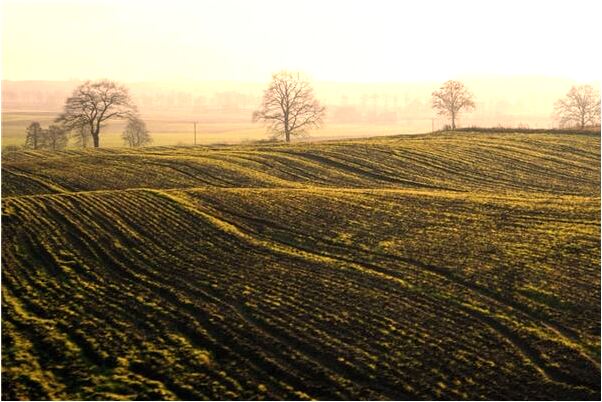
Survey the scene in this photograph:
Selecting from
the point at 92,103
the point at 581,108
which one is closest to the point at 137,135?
the point at 92,103

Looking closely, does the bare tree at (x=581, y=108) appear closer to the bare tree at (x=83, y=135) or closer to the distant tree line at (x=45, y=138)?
the bare tree at (x=83, y=135)

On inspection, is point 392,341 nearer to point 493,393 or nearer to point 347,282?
point 493,393

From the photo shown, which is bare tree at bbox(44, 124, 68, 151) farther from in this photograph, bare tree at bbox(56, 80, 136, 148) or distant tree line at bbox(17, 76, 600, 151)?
bare tree at bbox(56, 80, 136, 148)

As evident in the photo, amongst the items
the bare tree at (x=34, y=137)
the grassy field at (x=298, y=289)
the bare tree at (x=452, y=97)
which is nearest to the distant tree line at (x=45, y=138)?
the bare tree at (x=34, y=137)

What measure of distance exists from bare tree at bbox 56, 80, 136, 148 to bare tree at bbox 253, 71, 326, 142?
19.1 m

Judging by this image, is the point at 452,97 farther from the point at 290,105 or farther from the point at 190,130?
the point at 190,130

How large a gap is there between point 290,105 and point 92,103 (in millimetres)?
25591

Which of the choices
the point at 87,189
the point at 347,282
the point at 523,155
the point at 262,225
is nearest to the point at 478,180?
the point at 523,155

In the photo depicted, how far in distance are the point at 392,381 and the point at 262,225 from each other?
51.3ft

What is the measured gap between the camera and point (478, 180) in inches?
1752

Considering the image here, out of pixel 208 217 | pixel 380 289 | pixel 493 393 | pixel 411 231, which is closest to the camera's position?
pixel 493 393

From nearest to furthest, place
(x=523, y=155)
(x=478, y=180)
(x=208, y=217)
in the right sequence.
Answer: (x=208, y=217) → (x=478, y=180) → (x=523, y=155)

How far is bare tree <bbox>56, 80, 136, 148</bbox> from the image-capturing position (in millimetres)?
78500

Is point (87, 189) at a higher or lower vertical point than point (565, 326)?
higher
